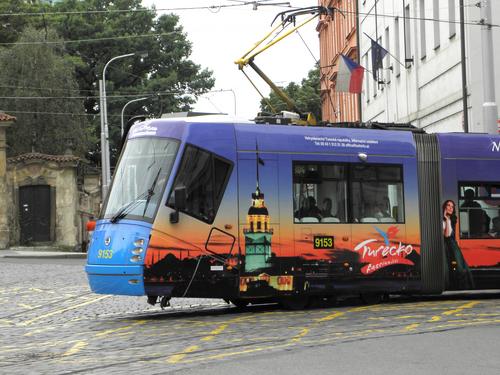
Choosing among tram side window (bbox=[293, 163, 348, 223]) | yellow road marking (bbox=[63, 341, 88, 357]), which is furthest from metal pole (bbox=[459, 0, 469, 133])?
yellow road marking (bbox=[63, 341, 88, 357])

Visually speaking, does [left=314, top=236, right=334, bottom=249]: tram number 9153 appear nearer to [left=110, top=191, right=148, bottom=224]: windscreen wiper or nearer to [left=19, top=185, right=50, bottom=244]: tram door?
[left=110, top=191, right=148, bottom=224]: windscreen wiper

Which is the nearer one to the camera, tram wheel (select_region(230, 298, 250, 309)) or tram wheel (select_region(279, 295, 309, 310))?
tram wheel (select_region(279, 295, 309, 310))

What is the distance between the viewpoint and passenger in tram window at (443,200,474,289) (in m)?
16.0

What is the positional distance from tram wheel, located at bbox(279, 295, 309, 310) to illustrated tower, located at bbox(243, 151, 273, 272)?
0.95 meters

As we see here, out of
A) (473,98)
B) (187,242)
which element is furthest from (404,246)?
(473,98)

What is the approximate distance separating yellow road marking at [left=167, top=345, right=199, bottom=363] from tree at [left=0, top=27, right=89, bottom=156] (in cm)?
4434

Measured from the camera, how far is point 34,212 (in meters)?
44.2

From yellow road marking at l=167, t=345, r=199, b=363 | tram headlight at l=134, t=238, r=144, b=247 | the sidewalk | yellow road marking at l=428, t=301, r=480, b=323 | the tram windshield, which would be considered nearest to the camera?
yellow road marking at l=167, t=345, r=199, b=363

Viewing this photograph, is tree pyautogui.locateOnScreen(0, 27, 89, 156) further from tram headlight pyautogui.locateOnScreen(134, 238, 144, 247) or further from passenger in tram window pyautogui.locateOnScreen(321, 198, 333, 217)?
tram headlight pyautogui.locateOnScreen(134, 238, 144, 247)

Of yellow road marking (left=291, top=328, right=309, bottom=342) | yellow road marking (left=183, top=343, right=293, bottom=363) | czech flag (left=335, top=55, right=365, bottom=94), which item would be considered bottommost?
yellow road marking (left=183, top=343, right=293, bottom=363)

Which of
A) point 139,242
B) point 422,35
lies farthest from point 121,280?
point 422,35

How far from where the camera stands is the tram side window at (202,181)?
13.8 meters

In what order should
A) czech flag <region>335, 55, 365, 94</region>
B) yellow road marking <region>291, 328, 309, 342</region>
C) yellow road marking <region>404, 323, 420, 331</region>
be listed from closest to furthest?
1. yellow road marking <region>291, 328, 309, 342</region>
2. yellow road marking <region>404, 323, 420, 331</region>
3. czech flag <region>335, 55, 365, 94</region>

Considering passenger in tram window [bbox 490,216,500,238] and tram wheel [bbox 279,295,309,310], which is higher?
passenger in tram window [bbox 490,216,500,238]
